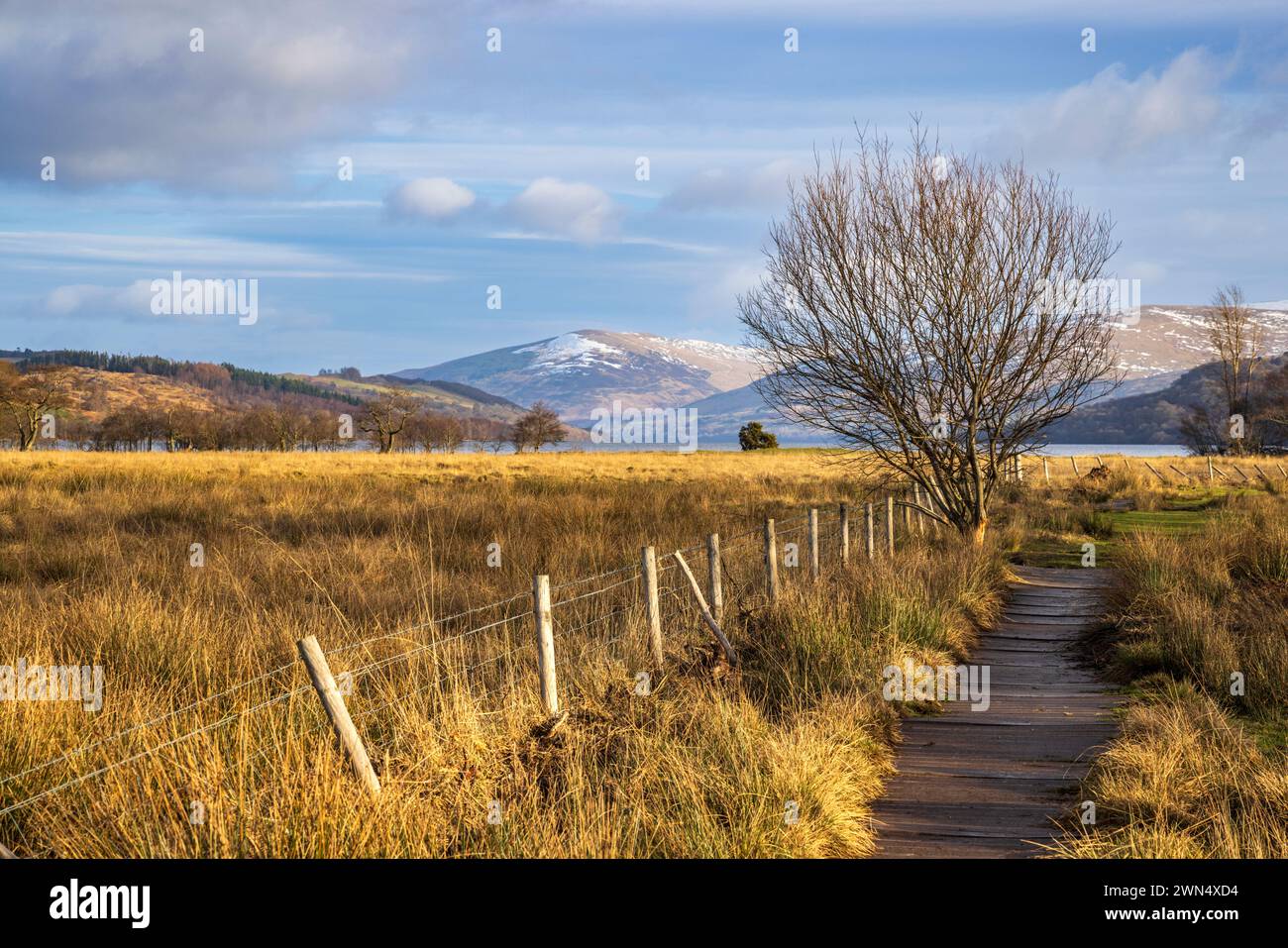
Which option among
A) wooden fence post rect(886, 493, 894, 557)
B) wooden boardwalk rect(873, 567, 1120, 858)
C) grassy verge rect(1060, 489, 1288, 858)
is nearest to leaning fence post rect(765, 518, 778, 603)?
wooden boardwalk rect(873, 567, 1120, 858)

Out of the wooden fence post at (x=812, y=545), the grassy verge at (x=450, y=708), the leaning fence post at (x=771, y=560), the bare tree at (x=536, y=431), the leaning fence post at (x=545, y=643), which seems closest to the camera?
the grassy verge at (x=450, y=708)

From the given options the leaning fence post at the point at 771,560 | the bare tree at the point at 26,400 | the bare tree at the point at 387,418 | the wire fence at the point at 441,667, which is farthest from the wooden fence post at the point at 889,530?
the bare tree at the point at 387,418

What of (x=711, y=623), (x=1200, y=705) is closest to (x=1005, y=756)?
(x=1200, y=705)

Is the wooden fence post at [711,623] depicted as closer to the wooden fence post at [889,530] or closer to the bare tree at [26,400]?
the wooden fence post at [889,530]

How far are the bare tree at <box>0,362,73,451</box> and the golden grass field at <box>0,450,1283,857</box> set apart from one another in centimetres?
7077

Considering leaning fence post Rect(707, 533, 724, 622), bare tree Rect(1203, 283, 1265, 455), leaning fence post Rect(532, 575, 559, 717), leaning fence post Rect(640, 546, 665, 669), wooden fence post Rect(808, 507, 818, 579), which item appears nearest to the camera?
leaning fence post Rect(532, 575, 559, 717)

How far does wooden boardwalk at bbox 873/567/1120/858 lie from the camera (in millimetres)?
5484

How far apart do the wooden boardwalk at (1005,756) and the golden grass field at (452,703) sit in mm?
234

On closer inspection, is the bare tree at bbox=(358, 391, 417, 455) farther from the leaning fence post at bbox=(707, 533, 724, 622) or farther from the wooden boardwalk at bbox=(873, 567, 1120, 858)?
the wooden boardwalk at bbox=(873, 567, 1120, 858)

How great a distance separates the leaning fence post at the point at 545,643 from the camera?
584 centimetres

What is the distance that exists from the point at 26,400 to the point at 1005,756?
85.8m

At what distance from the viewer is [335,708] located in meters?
4.25

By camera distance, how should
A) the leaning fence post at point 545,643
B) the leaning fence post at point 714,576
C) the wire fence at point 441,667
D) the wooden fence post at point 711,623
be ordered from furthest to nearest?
the leaning fence post at point 714,576 < the wooden fence post at point 711,623 < the leaning fence post at point 545,643 < the wire fence at point 441,667
